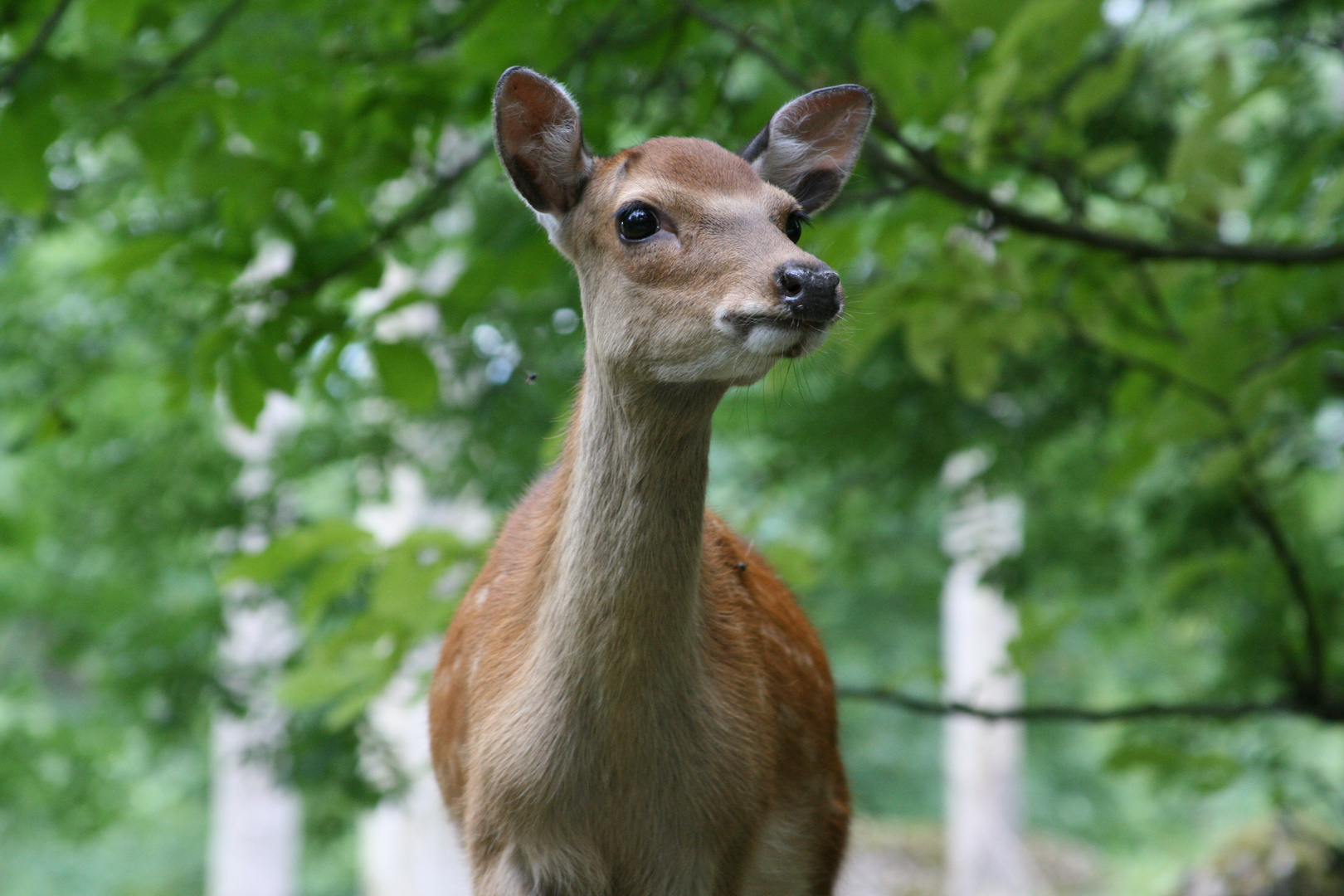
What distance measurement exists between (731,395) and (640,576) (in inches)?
161

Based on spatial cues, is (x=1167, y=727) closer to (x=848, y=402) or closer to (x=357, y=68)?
(x=848, y=402)

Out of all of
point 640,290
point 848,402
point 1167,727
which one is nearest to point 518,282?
point 640,290

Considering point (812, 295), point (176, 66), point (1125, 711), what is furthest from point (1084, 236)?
point (176, 66)

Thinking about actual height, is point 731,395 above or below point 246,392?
below

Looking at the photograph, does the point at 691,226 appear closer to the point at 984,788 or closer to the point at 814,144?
the point at 814,144

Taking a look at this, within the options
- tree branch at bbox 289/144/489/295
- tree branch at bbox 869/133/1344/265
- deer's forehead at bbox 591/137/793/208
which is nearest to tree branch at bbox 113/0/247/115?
tree branch at bbox 289/144/489/295

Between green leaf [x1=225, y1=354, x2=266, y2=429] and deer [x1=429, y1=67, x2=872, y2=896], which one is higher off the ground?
deer [x1=429, y1=67, x2=872, y2=896]

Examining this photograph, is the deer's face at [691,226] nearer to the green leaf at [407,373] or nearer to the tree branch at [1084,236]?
the tree branch at [1084,236]

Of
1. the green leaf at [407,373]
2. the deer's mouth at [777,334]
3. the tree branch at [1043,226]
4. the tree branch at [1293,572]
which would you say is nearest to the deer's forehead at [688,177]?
the deer's mouth at [777,334]

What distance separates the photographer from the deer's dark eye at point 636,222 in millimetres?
2965

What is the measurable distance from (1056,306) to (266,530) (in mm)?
5201

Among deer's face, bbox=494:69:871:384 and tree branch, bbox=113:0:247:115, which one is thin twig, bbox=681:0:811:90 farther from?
tree branch, bbox=113:0:247:115

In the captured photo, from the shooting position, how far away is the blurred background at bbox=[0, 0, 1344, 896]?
4.23m

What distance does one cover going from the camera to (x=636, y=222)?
2977mm
